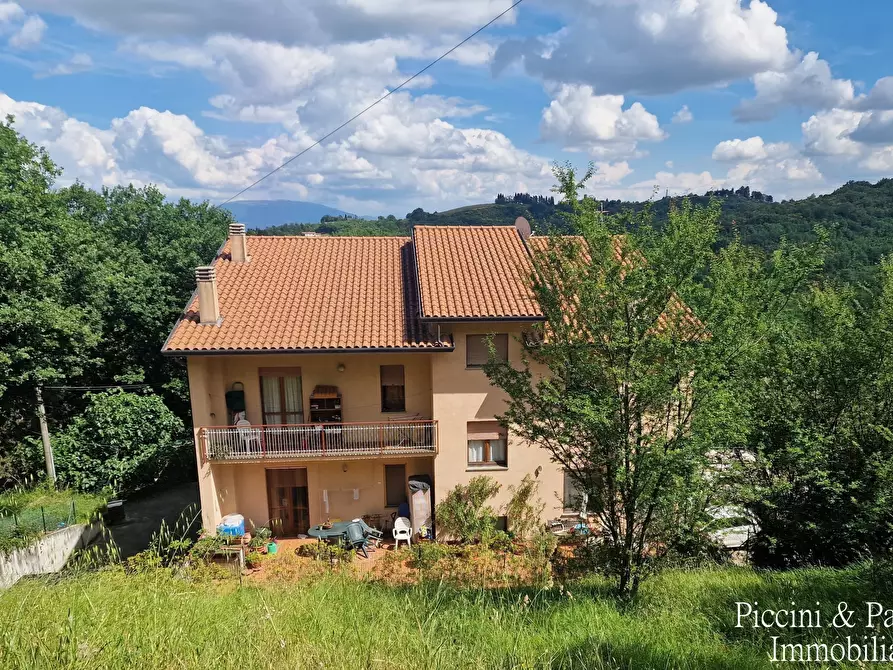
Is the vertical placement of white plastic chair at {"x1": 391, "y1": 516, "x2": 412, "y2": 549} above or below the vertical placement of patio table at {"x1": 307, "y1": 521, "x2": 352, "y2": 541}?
below

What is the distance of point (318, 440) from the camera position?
14.3m

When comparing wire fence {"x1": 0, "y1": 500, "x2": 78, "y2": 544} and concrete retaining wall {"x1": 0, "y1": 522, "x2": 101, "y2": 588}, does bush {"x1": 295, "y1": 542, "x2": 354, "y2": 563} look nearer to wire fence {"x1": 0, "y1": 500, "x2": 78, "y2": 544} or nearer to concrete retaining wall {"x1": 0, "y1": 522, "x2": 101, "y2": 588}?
concrete retaining wall {"x1": 0, "y1": 522, "x2": 101, "y2": 588}

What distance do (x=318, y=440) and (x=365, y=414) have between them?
5.09ft

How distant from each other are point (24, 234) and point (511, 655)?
1939 centimetres

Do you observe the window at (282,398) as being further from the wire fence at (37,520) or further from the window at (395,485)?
the wire fence at (37,520)

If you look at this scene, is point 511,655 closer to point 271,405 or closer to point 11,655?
point 11,655

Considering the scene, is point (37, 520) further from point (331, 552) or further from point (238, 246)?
point (331, 552)

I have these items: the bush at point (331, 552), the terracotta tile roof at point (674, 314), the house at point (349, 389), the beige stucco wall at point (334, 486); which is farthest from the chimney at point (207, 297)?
the terracotta tile roof at point (674, 314)

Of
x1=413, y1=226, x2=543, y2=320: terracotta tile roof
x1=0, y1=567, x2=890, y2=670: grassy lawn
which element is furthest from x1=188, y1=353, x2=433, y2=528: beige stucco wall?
x1=0, y1=567, x2=890, y2=670: grassy lawn

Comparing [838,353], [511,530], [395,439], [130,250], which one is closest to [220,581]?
[395,439]

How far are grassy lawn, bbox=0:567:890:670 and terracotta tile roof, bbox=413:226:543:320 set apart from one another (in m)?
7.22

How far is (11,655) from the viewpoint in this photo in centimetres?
320

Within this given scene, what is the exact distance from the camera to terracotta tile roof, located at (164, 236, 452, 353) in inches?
543

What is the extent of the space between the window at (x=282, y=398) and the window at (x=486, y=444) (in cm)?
515
